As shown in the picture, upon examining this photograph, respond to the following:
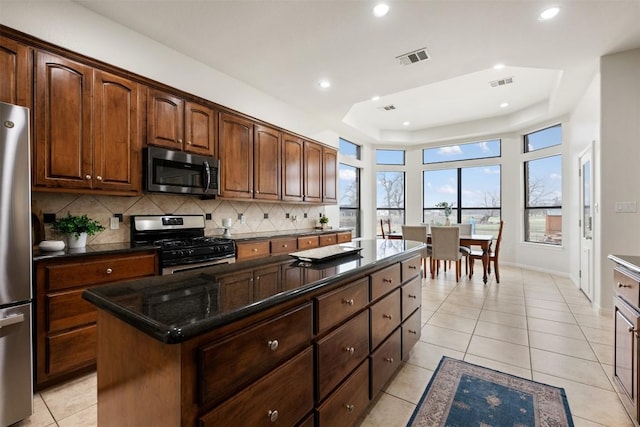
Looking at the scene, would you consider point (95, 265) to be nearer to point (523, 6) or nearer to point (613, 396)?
point (613, 396)

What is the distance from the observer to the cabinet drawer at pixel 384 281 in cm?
168

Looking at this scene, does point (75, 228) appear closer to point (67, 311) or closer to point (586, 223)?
point (67, 311)

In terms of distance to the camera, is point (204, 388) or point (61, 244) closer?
point (204, 388)

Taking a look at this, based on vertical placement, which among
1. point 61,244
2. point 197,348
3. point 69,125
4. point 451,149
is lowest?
point 197,348

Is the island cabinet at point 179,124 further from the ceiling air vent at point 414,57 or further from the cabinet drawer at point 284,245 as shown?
the ceiling air vent at point 414,57

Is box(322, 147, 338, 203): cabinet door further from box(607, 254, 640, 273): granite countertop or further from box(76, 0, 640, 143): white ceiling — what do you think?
box(607, 254, 640, 273): granite countertop

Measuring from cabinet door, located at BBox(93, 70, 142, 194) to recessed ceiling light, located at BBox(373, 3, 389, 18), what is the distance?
7.31 ft

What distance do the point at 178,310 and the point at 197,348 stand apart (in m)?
0.15

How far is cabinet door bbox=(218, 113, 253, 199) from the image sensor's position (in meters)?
3.38

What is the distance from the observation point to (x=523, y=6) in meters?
2.39

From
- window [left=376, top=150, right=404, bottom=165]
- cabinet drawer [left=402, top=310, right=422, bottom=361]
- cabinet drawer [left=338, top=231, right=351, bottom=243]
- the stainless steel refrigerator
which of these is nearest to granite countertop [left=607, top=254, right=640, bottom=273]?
cabinet drawer [left=402, top=310, right=422, bottom=361]

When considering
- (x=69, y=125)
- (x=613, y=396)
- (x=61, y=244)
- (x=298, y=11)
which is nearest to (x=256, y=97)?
(x=298, y=11)

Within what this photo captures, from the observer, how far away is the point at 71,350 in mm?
2014

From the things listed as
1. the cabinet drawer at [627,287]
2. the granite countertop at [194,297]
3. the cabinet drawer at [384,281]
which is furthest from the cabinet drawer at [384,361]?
the cabinet drawer at [627,287]
